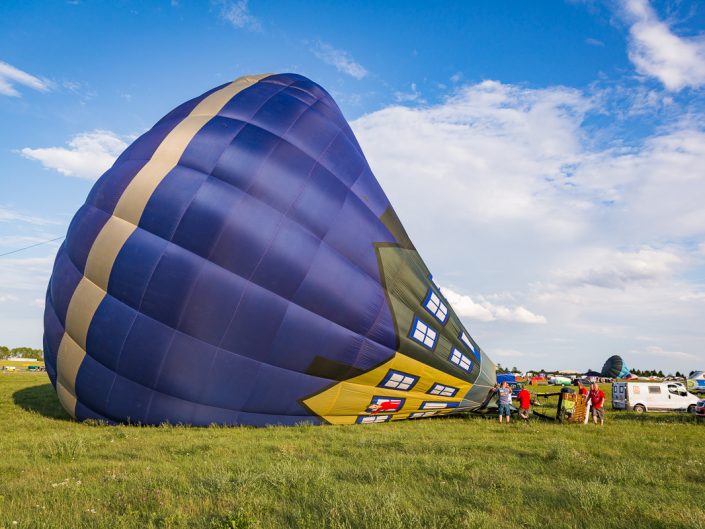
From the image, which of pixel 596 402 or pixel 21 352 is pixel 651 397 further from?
pixel 21 352

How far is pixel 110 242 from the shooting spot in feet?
39.8

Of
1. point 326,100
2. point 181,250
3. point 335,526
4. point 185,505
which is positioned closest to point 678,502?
point 335,526

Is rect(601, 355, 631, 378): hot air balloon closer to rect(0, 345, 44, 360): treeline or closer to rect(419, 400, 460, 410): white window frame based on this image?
rect(419, 400, 460, 410): white window frame

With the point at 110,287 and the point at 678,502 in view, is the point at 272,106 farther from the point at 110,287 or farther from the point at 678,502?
the point at 678,502

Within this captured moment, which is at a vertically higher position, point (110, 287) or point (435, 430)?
point (110, 287)

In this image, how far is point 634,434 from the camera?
12.8 metres

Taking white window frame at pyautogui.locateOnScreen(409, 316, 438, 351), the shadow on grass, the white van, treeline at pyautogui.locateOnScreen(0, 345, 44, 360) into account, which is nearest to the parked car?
the white van

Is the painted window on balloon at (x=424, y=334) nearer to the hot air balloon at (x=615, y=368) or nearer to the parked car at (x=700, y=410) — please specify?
the parked car at (x=700, y=410)

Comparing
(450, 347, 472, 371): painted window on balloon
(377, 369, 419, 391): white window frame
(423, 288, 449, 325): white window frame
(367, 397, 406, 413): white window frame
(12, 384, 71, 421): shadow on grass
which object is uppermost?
(423, 288, 449, 325): white window frame

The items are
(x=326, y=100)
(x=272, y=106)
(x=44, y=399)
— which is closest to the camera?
(x=272, y=106)

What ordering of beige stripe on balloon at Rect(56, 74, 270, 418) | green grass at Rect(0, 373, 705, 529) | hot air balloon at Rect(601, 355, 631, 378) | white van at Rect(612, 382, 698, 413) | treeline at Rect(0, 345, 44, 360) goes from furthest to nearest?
treeline at Rect(0, 345, 44, 360) → hot air balloon at Rect(601, 355, 631, 378) → white van at Rect(612, 382, 698, 413) → beige stripe on balloon at Rect(56, 74, 270, 418) → green grass at Rect(0, 373, 705, 529)

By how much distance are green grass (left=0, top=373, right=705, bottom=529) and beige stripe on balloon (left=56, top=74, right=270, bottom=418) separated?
1992 millimetres

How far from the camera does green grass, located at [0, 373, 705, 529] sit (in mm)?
5195

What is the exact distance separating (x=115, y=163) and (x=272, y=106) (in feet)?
14.1
